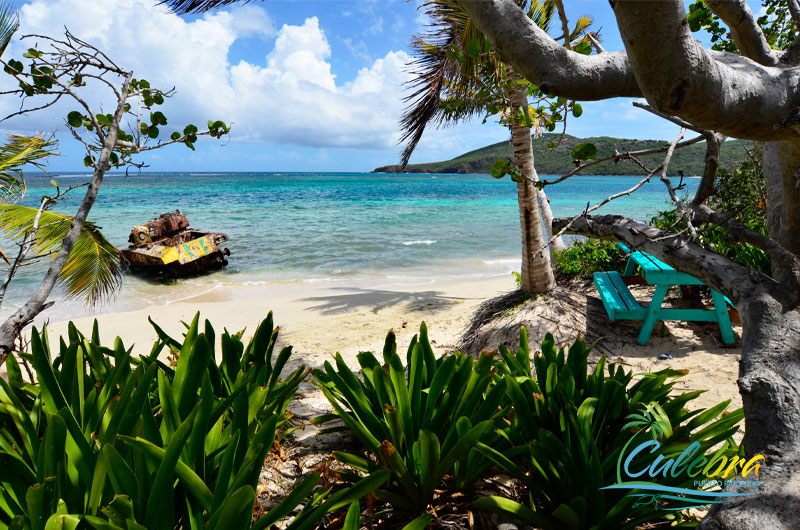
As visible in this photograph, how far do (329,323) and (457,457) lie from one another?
507 cm

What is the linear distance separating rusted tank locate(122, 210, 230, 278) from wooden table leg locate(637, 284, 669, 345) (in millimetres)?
9957

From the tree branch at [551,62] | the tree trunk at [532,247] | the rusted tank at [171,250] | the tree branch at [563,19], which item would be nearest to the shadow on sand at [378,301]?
the tree trunk at [532,247]

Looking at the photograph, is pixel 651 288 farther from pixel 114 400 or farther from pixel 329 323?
pixel 114 400

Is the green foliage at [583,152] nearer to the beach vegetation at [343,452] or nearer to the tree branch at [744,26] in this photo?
the tree branch at [744,26]

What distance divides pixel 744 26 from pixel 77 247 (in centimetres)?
455

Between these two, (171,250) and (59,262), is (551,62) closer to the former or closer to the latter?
(59,262)

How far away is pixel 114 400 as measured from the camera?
5.97ft

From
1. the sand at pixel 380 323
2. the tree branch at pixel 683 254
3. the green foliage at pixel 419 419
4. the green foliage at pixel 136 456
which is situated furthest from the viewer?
the sand at pixel 380 323

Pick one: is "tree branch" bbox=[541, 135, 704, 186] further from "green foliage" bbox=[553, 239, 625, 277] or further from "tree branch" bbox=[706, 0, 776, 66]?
"green foliage" bbox=[553, 239, 625, 277]

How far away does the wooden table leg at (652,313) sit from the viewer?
4.48m

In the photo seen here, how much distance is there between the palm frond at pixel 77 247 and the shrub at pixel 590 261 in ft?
19.7

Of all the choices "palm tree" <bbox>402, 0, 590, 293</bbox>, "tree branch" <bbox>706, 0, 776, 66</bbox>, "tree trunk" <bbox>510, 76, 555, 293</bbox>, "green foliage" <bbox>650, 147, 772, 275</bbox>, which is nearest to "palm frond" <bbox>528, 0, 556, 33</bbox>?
"palm tree" <bbox>402, 0, 590, 293</bbox>

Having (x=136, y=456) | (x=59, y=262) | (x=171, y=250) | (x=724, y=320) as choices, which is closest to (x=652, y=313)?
(x=724, y=320)

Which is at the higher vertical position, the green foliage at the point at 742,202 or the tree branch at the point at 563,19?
the tree branch at the point at 563,19
